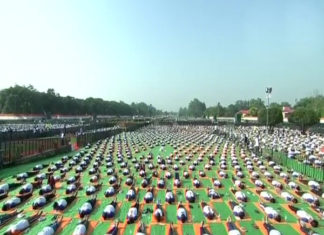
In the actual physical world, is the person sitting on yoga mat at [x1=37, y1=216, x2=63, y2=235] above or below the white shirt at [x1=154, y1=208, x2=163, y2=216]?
below

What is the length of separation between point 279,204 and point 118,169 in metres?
21.5

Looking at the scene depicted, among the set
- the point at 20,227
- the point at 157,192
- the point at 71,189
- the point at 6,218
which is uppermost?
the point at 71,189

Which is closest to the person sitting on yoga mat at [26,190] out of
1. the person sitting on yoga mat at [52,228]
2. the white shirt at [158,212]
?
the person sitting on yoga mat at [52,228]

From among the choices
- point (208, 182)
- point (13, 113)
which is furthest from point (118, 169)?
point (13, 113)

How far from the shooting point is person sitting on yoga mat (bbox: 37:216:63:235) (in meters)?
19.0

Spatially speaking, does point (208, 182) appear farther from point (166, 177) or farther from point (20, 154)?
point (20, 154)

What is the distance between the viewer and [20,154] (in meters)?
46.3

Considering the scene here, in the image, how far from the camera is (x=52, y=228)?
65.9 ft

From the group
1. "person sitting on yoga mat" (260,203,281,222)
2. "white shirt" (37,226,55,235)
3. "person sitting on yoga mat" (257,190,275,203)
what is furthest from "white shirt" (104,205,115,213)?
"person sitting on yoga mat" (257,190,275,203)


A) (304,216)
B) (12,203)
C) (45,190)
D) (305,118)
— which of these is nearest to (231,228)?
(304,216)

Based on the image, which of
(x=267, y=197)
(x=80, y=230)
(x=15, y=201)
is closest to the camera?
(x=80, y=230)

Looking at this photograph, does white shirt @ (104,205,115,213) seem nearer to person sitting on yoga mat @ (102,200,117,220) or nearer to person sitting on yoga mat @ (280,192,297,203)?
person sitting on yoga mat @ (102,200,117,220)

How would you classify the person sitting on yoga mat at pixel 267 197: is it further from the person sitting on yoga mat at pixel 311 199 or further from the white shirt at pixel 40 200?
the white shirt at pixel 40 200

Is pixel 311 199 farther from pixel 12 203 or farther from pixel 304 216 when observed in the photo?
pixel 12 203
